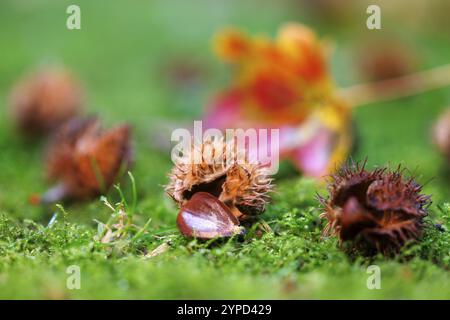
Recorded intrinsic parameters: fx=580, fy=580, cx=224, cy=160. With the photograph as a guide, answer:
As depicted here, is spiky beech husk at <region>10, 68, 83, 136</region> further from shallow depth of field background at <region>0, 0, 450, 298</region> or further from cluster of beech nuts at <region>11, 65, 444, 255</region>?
cluster of beech nuts at <region>11, 65, 444, 255</region>

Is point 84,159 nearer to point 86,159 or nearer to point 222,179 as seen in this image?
point 86,159

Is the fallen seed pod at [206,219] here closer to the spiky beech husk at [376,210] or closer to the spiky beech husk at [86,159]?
the spiky beech husk at [376,210]

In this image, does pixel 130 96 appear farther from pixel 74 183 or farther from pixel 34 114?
pixel 74 183

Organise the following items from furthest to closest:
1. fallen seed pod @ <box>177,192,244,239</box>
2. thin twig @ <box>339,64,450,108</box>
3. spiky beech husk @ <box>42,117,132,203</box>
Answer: thin twig @ <box>339,64,450,108</box> < spiky beech husk @ <box>42,117,132,203</box> < fallen seed pod @ <box>177,192,244,239</box>

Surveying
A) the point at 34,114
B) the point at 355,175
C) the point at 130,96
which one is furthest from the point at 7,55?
the point at 355,175

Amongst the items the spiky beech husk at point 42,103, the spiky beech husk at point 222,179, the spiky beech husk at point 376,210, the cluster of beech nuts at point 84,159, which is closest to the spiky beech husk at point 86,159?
the cluster of beech nuts at point 84,159

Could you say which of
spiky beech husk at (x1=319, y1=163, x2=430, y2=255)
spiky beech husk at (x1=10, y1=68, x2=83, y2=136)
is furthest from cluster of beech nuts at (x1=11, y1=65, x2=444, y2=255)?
spiky beech husk at (x1=10, y1=68, x2=83, y2=136)

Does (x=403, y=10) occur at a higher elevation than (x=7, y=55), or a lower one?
higher
